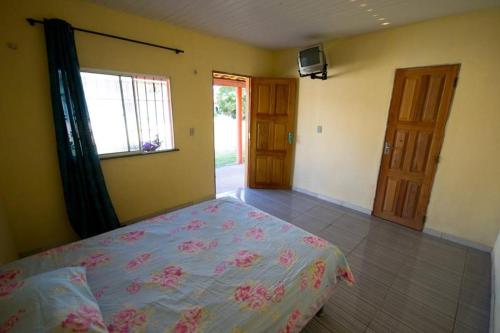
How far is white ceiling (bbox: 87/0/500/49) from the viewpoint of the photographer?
2.20m

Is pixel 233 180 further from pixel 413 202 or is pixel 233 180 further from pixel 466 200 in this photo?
pixel 466 200

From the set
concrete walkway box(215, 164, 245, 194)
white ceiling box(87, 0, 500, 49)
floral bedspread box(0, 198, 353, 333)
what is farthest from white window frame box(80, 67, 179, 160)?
concrete walkway box(215, 164, 245, 194)

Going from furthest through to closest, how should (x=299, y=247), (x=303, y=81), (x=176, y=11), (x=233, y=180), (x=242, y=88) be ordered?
(x=242, y=88)
(x=233, y=180)
(x=303, y=81)
(x=176, y=11)
(x=299, y=247)

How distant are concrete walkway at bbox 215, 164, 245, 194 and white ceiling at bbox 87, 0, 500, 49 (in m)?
2.69

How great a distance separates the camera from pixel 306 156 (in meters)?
4.09

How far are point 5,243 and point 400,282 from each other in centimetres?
355

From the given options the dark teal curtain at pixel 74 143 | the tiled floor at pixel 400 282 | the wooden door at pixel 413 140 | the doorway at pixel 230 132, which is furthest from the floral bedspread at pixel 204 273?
the doorway at pixel 230 132

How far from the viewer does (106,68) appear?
2.48 meters

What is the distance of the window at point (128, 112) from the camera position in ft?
8.39

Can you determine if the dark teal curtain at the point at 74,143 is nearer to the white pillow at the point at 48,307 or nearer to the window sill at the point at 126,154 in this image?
the window sill at the point at 126,154

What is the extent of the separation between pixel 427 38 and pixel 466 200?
6.42 feet

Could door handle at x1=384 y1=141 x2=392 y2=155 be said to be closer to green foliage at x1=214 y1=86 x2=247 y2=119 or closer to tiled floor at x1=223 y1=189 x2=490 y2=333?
tiled floor at x1=223 y1=189 x2=490 y2=333

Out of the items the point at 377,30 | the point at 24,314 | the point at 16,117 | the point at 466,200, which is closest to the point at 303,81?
the point at 377,30

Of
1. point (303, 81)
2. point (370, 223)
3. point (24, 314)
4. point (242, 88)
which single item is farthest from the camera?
point (242, 88)
